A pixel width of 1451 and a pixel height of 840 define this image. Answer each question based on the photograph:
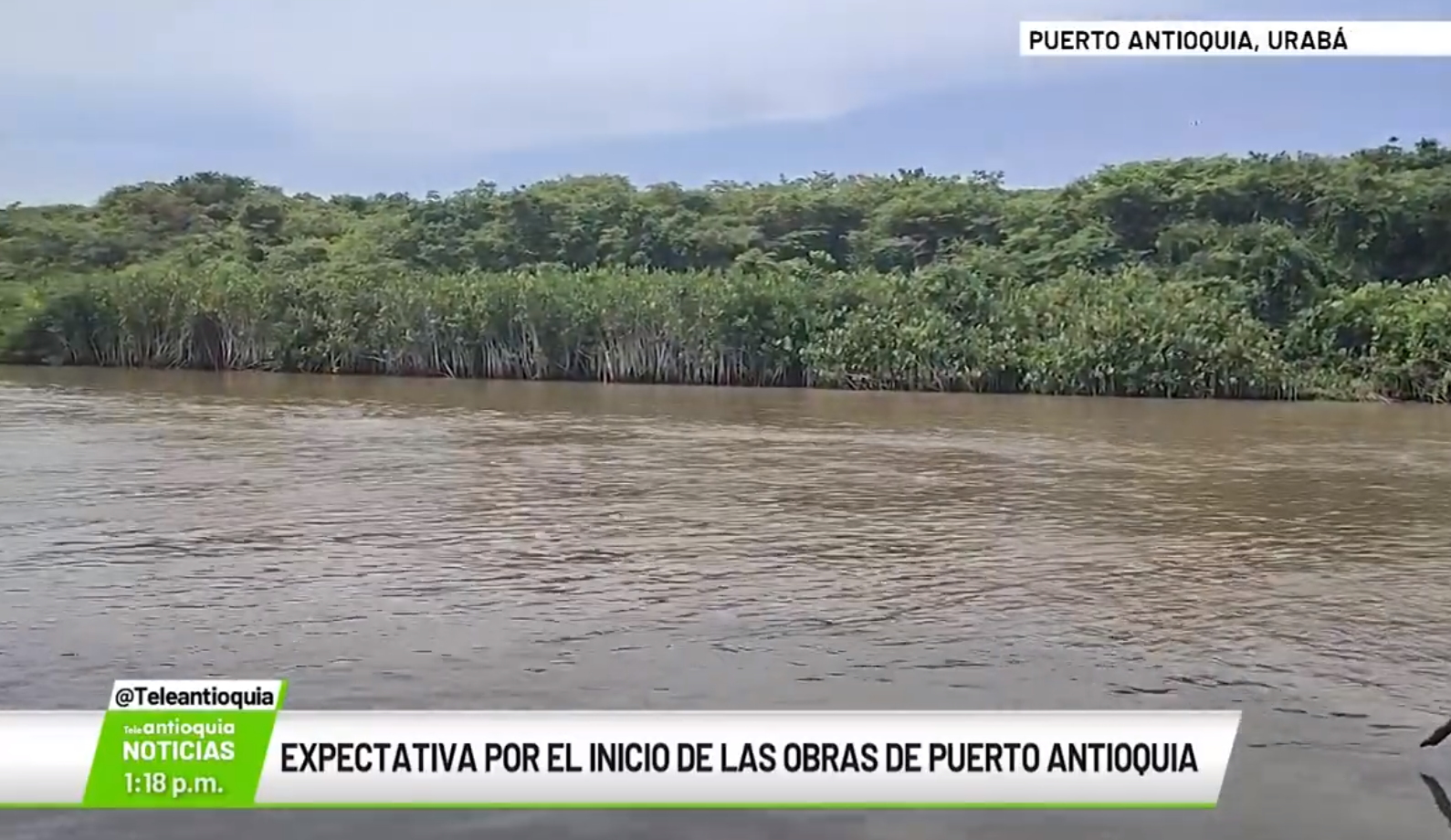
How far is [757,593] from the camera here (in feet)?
19.8

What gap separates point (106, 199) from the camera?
21.0 meters

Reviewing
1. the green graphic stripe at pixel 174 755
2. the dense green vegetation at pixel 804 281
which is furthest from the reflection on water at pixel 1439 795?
the dense green vegetation at pixel 804 281

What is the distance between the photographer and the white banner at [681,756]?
299cm

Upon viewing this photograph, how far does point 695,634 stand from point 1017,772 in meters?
2.25

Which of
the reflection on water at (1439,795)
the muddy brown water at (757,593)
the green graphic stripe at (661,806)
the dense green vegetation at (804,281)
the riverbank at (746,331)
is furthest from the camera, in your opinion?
the riverbank at (746,331)

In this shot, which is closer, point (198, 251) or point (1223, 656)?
point (1223, 656)

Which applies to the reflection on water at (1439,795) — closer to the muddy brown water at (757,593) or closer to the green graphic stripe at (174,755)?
the muddy brown water at (757,593)

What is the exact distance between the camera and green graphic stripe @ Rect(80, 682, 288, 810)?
3043 millimetres

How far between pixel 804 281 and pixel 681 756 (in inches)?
964

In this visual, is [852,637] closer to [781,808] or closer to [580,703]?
[580,703]

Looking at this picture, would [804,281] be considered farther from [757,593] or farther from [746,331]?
[757,593]

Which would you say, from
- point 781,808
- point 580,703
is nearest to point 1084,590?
point 580,703

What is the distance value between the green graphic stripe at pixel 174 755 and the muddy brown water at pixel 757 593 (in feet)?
0.36

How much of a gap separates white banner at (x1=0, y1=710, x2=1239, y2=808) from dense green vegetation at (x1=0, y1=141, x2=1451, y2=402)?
1904cm
